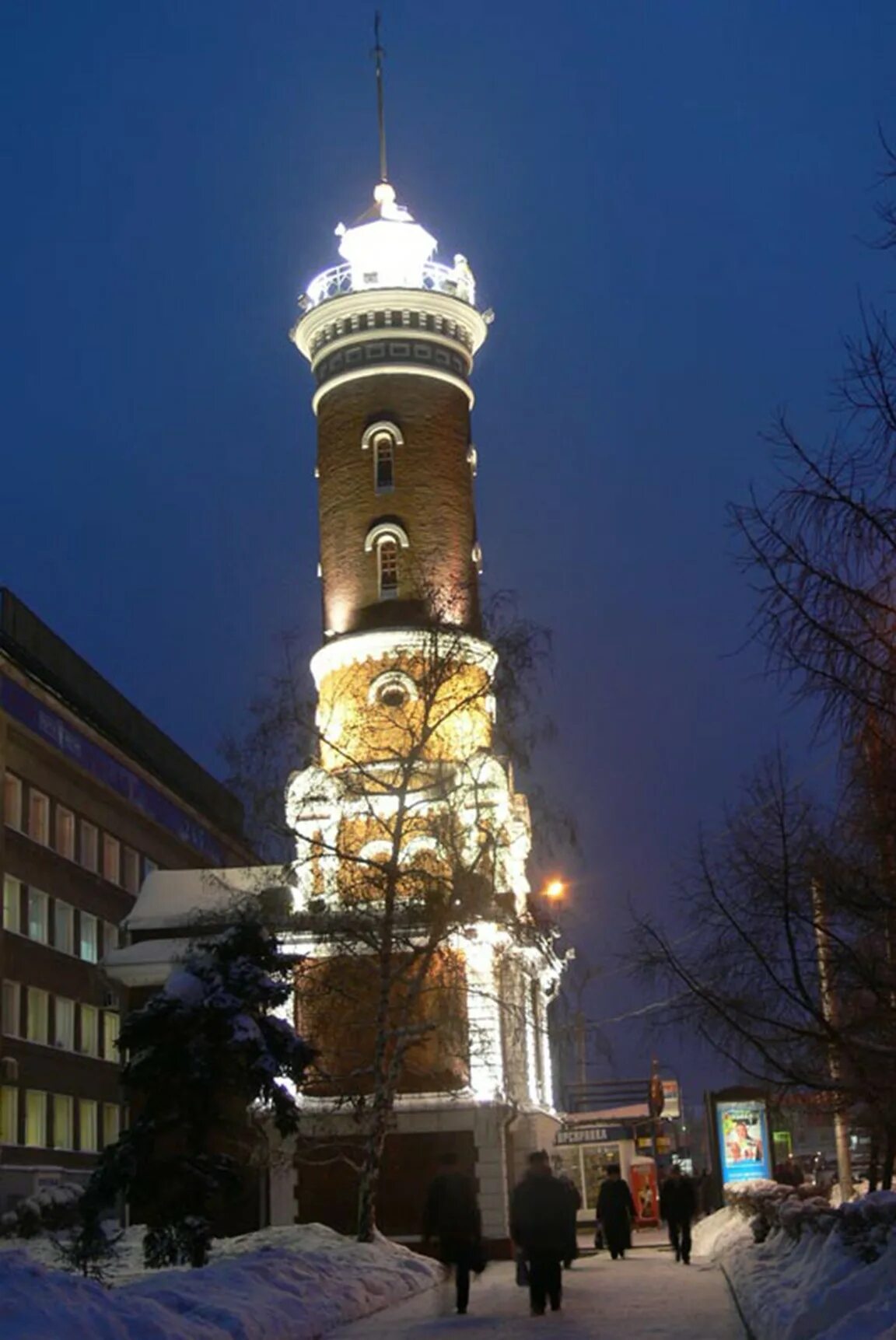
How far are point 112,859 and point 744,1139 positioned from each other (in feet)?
86.0

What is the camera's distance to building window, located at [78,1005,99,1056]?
50.5 m

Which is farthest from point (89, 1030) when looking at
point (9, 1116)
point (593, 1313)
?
→ point (593, 1313)

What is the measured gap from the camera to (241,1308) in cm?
1505

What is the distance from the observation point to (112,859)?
181 ft

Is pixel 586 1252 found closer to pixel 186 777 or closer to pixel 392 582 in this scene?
pixel 392 582

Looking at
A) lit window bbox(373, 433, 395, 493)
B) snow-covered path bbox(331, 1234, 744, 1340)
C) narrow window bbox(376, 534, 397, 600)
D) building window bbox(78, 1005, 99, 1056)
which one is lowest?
snow-covered path bbox(331, 1234, 744, 1340)

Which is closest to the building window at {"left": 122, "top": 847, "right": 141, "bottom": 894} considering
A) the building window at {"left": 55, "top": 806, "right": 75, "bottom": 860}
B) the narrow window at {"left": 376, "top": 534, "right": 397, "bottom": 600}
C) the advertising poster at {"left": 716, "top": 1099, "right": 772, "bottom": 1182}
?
the building window at {"left": 55, "top": 806, "right": 75, "bottom": 860}

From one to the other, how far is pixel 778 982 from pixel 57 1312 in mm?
5552

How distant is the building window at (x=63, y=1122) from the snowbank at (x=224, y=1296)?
23.4 metres

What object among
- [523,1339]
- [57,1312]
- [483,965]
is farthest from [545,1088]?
[57,1312]

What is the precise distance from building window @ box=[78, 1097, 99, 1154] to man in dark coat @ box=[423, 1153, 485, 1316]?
32.6 m

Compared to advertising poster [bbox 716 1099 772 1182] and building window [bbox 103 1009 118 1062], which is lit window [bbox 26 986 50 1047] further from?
advertising poster [bbox 716 1099 772 1182]

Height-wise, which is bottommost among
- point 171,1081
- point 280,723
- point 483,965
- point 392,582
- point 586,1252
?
point 586,1252

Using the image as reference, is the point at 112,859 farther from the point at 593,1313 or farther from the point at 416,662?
the point at 593,1313
